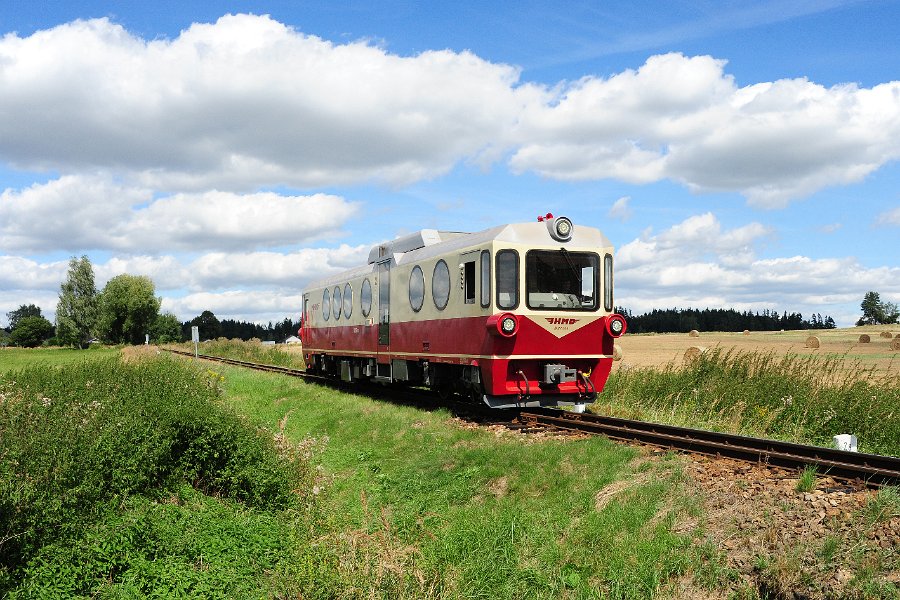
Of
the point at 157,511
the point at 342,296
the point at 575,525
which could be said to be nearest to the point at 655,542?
the point at 575,525

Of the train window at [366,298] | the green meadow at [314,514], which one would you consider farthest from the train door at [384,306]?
the green meadow at [314,514]

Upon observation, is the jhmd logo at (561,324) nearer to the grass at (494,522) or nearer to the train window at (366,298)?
the grass at (494,522)

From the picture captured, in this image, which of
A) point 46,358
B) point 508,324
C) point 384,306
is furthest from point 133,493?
point 46,358

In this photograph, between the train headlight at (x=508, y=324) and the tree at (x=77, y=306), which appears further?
the tree at (x=77, y=306)

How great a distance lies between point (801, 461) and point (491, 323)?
17.8ft

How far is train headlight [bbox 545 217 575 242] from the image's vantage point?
13562 millimetres

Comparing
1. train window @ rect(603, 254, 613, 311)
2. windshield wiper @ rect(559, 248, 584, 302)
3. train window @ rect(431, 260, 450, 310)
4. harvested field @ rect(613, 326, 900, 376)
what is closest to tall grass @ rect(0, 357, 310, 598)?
train window @ rect(431, 260, 450, 310)

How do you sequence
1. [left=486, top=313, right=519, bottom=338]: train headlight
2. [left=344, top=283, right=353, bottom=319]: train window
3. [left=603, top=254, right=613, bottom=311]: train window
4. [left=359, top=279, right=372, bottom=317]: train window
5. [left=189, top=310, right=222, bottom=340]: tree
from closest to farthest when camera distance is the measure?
[left=486, top=313, right=519, bottom=338]: train headlight → [left=603, top=254, right=613, bottom=311]: train window → [left=359, top=279, right=372, bottom=317]: train window → [left=344, top=283, right=353, bottom=319]: train window → [left=189, top=310, right=222, bottom=340]: tree

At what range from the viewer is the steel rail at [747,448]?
8180 millimetres

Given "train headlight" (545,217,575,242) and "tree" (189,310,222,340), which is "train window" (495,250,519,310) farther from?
"tree" (189,310,222,340)

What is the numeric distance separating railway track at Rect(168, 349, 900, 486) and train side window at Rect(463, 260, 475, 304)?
7.52 ft

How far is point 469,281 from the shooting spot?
13750 millimetres

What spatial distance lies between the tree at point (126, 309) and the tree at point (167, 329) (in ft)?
17.8

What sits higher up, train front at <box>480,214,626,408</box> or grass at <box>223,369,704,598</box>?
train front at <box>480,214,626,408</box>
